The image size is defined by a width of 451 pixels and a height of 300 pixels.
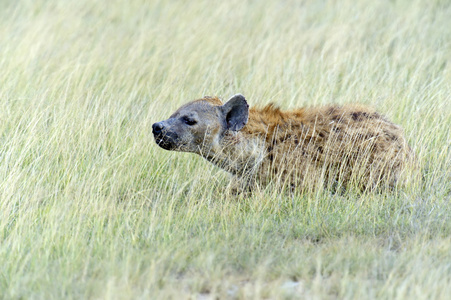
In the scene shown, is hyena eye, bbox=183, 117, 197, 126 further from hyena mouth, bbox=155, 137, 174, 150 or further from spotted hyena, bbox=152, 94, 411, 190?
hyena mouth, bbox=155, 137, 174, 150

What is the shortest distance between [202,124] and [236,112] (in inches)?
11.6

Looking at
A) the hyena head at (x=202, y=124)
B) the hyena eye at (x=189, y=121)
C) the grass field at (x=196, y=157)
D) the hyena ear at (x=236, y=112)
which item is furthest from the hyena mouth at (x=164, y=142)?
the hyena ear at (x=236, y=112)

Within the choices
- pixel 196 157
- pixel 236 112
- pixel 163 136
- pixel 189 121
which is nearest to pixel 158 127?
pixel 163 136

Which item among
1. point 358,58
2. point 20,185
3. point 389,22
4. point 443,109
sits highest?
point 389,22

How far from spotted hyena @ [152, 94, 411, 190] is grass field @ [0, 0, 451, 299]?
233mm

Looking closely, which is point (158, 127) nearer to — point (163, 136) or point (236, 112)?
point (163, 136)

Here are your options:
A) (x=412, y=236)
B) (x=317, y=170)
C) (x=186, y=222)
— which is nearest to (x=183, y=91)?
(x=317, y=170)

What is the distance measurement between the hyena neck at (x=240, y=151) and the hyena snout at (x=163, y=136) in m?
0.33

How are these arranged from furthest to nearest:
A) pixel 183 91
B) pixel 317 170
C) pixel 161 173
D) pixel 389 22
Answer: pixel 389 22 < pixel 183 91 < pixel 161 173 < pixel 317 170

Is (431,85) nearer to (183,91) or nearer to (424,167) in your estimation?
(424,167)

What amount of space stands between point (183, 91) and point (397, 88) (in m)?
2.28

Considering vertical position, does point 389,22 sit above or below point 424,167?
above

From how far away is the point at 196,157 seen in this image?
5688 millimetres

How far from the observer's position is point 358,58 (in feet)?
24.3
